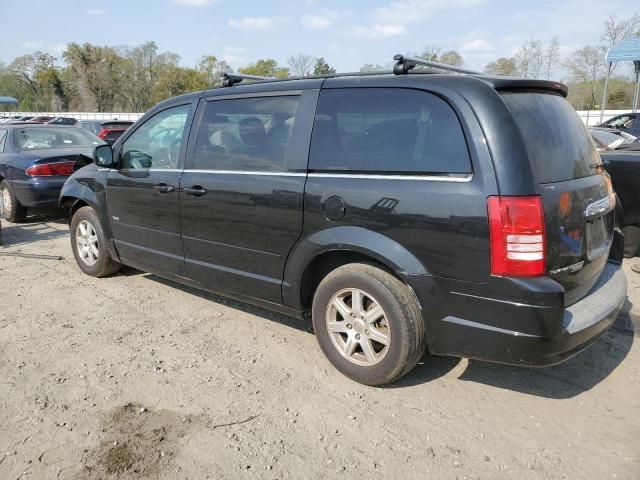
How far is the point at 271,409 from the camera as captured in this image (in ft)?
9.93

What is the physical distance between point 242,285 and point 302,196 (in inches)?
37.0

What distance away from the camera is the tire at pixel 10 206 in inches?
320

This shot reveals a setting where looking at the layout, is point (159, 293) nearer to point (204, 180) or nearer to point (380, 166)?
point (204, 180)

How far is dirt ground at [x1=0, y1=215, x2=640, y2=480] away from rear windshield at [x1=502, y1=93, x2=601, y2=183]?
4.45 ft

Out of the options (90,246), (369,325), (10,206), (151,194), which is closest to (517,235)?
(369,325)

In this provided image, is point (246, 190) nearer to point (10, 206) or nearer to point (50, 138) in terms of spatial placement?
point (10, 206)

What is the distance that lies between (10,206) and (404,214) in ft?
25.0

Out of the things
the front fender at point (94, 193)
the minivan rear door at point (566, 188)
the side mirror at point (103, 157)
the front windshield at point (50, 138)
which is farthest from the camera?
the front windshield at point (50, 138)

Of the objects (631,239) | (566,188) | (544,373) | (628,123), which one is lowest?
(544,373)

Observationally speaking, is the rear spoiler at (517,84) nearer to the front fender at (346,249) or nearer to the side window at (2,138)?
the front fender at (346,249)

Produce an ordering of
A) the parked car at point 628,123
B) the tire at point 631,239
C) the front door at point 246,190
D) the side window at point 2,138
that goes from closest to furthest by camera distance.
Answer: the front door at point 246,190, the tire at point 631,239, the side window at point 2,138, the parked car at point 628,123

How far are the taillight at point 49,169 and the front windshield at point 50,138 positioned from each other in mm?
859

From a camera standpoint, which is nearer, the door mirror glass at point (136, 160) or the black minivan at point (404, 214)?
the black minivan at point (404, 214)

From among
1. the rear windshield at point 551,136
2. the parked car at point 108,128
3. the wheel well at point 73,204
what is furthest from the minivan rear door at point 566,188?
the parked car at point 108,128
